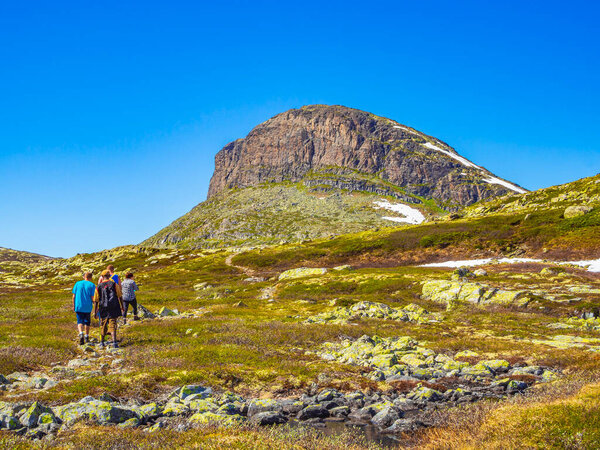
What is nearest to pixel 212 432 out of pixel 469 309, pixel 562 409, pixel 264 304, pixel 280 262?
pixel 562 409

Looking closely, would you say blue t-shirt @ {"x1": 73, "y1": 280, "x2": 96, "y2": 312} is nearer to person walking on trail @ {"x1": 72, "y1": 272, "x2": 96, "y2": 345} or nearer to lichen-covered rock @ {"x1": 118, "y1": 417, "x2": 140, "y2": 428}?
person walking on trail @ {"x1": 72, "y1": 272, "x2": 96, "y2": 345}

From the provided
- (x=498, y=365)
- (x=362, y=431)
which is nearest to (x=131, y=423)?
(x=362, y=431)

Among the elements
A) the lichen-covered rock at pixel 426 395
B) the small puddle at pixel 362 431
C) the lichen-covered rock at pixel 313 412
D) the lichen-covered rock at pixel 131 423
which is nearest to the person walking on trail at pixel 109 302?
the lichen-covered rock at pixel 131 423

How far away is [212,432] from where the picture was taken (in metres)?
8.52

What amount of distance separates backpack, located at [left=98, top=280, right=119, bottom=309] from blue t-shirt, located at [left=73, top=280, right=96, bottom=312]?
52 cm

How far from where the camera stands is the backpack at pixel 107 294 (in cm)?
1994

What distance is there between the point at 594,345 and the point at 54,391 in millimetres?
27639

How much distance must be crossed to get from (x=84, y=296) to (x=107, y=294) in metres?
1.36

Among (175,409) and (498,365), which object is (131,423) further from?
(498,365)

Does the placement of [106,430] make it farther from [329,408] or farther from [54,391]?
[329,408]

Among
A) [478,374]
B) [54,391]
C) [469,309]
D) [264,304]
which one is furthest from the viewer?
Answer: [264,304]

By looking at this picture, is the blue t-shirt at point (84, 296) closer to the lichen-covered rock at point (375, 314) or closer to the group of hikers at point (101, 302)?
the group of hikers at point (101, 302)

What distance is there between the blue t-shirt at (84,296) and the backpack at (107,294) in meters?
0.52

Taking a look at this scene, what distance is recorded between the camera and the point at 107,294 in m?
20.1
